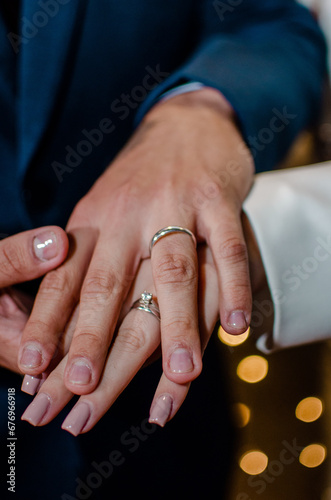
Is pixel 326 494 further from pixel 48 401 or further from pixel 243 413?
pixel 48 401

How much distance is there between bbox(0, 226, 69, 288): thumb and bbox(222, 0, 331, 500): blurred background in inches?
24.2

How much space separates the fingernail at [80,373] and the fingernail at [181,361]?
0.25 feet

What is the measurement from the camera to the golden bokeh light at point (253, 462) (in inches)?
37.2

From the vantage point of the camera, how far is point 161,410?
38 cm

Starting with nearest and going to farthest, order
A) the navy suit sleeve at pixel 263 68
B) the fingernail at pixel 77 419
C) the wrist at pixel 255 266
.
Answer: the fingernail at pixel 77 419, the wrist at pixel 255 266, the navy suit sleeve at pixel 263 68

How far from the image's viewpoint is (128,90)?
69 cm

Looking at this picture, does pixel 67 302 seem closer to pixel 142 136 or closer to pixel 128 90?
pixel 142 136

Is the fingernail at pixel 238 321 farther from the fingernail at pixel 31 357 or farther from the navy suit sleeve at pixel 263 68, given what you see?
the navy suit sleeve at pixel 263 68

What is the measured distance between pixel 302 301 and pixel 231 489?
501 mm

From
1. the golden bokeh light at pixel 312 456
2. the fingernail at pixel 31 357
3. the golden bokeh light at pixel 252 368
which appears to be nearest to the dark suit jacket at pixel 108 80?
the fingernail at pixel 31 357

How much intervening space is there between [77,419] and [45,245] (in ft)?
0.61

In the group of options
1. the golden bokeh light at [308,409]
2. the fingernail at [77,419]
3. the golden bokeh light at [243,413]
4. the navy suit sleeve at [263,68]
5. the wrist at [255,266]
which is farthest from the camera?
the golden bokeh light at [308,409]

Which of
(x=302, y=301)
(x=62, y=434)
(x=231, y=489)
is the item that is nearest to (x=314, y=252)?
(x=302, y=301)

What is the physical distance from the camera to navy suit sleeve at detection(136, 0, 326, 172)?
631mm
